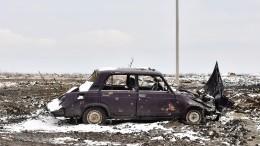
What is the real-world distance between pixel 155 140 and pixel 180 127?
206 cm

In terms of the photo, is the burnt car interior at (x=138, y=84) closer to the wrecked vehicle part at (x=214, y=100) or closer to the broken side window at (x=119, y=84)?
the broken side window at (x=119, y=84)

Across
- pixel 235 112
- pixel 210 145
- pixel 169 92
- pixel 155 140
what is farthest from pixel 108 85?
pixel 235 112

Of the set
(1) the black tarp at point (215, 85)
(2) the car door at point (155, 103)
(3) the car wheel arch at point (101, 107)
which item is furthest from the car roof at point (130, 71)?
(1) the black tarp at point (215, 85)

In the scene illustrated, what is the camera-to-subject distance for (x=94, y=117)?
12.9 m

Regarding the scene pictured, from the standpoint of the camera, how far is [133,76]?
44.2 ft

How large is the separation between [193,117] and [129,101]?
79.5 inches

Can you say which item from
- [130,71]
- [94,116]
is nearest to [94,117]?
[94,116]

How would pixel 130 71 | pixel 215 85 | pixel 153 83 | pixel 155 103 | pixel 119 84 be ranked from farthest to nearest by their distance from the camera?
pixel 215 85
pixel 119 84
pixel 153 83
pixel 130 71
pixel 155 103

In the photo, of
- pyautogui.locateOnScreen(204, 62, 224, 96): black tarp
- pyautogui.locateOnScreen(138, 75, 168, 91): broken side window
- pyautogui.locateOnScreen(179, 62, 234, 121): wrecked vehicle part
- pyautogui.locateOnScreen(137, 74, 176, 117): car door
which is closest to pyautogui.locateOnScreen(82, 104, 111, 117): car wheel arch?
pyautogui.locateOnScreen(137, 74, 176, 117): car door

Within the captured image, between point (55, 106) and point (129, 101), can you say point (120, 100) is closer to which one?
point (129, 101)

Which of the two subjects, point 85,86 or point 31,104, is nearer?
point 85,86

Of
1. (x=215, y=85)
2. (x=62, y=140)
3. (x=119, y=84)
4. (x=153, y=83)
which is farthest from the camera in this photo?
(x=215, y=85)

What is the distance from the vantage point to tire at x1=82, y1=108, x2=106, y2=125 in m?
12.9

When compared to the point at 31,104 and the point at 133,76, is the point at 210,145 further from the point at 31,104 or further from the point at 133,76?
the point at 31,104
